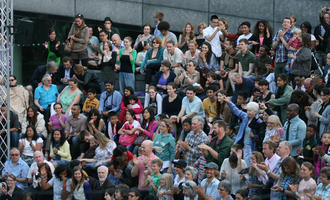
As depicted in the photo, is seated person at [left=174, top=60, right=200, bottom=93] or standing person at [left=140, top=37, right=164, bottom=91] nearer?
seated person at [left=174, top=60, right=200, bottom=93]

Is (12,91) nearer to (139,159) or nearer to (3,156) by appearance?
(3,156)

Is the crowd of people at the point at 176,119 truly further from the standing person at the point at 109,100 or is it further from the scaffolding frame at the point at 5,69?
the scaffolding frame at the point at 5,69

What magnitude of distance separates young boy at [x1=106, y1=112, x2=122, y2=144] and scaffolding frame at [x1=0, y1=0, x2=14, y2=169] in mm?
2121

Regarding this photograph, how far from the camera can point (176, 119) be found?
16844 mm

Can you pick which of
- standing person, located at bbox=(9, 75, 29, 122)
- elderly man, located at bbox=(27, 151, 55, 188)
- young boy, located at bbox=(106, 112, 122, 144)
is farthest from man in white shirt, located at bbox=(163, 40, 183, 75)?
elderly man, located at bbox=(27, 151, 55, 188)

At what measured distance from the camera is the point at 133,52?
19766 millimetres

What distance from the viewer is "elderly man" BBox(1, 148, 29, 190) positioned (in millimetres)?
16156

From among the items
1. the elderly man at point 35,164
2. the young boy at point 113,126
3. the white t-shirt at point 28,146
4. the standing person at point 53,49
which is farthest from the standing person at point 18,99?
the elderly man at point 35,164

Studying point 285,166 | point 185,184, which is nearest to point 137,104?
point 185,184

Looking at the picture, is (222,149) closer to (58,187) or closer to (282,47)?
(58,187)

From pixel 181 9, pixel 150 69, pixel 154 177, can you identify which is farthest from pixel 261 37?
pixel 154 177

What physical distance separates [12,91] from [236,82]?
486cm

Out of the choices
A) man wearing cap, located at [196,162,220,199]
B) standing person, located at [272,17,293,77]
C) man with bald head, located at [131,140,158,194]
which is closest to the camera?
man wearing cap, located at [196,162,220,199]

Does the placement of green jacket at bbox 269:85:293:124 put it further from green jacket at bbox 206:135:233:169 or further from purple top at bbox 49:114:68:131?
purple top at bbox 49:114:68:131
